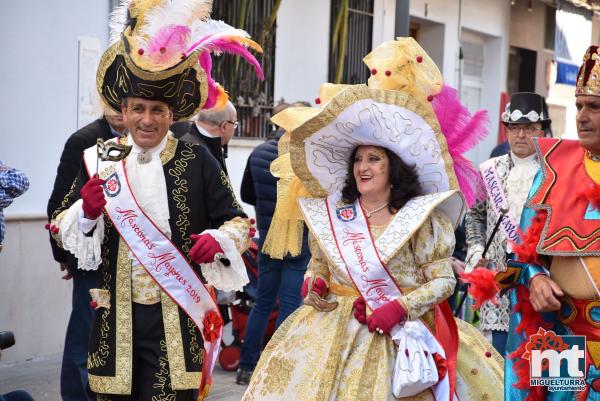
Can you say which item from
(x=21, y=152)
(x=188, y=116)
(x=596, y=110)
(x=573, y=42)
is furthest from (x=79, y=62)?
(x=573, y=42)

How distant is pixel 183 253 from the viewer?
16.6 ft

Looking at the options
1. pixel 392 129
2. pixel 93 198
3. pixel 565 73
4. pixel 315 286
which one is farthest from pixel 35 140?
pixel 565 73

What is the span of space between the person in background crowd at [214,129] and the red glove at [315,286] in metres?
2.66

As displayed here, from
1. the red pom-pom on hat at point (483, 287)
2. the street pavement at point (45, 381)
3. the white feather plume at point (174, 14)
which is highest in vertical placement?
the white feather plume at point (174, 14)

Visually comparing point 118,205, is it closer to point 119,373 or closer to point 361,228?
point 119,373

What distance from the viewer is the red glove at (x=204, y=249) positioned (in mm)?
4801

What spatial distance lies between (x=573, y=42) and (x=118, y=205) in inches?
752

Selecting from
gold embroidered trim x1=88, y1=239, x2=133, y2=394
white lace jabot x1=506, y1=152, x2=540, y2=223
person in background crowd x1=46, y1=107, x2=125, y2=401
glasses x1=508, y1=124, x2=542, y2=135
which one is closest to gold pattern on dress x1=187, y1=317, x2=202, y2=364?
gold embroidered trim x1=88, y1=239, x2=133, y2=394

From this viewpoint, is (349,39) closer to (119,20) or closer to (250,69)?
(250,69)

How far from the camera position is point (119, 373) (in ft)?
16.0

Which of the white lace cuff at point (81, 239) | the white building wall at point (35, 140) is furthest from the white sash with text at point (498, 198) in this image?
the white building wall at point (35, 140)

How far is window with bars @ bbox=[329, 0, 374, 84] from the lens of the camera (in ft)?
44.7

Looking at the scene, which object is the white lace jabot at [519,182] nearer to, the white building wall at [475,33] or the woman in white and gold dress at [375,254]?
the woman in white and gold dress at [375,254]

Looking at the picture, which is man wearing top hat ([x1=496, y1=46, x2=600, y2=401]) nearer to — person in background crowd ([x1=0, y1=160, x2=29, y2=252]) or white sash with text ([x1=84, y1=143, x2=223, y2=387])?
white sash with text ([x1=84, y1=143, x2=223, y2=387])
